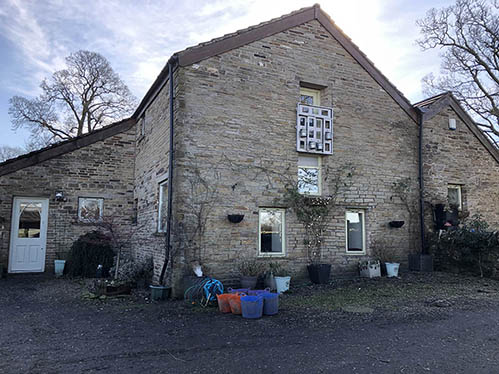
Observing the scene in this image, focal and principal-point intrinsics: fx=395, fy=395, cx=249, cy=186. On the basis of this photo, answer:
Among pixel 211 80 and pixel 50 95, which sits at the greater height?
pixel 50 95

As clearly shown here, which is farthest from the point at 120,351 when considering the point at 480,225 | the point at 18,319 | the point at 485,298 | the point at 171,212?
the point at 480,225

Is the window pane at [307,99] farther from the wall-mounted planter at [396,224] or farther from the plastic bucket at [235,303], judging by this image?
the plastic bucket at [235,303]

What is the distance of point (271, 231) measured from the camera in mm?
10094

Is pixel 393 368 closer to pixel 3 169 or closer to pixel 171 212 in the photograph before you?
pixel 171 212

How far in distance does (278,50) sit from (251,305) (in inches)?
271

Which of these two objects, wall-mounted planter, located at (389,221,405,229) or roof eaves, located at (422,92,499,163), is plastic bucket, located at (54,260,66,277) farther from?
roof eaves, located at (422,92,499,163)

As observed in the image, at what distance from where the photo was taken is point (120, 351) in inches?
202

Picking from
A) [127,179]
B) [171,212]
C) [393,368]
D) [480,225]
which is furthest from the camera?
[127,179]

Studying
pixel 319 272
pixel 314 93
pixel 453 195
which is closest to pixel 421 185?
pixel 453 195

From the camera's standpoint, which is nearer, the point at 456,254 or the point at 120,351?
the point at 120,351

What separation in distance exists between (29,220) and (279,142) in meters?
8.46

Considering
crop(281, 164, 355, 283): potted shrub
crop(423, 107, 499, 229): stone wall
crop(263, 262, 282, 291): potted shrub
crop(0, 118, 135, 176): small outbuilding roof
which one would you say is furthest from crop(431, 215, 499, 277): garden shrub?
crop(0, 118, 135, 176): small outbuilding roof

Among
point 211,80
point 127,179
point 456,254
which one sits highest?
point 211,80

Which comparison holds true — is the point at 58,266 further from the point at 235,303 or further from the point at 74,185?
the point at 235,303
